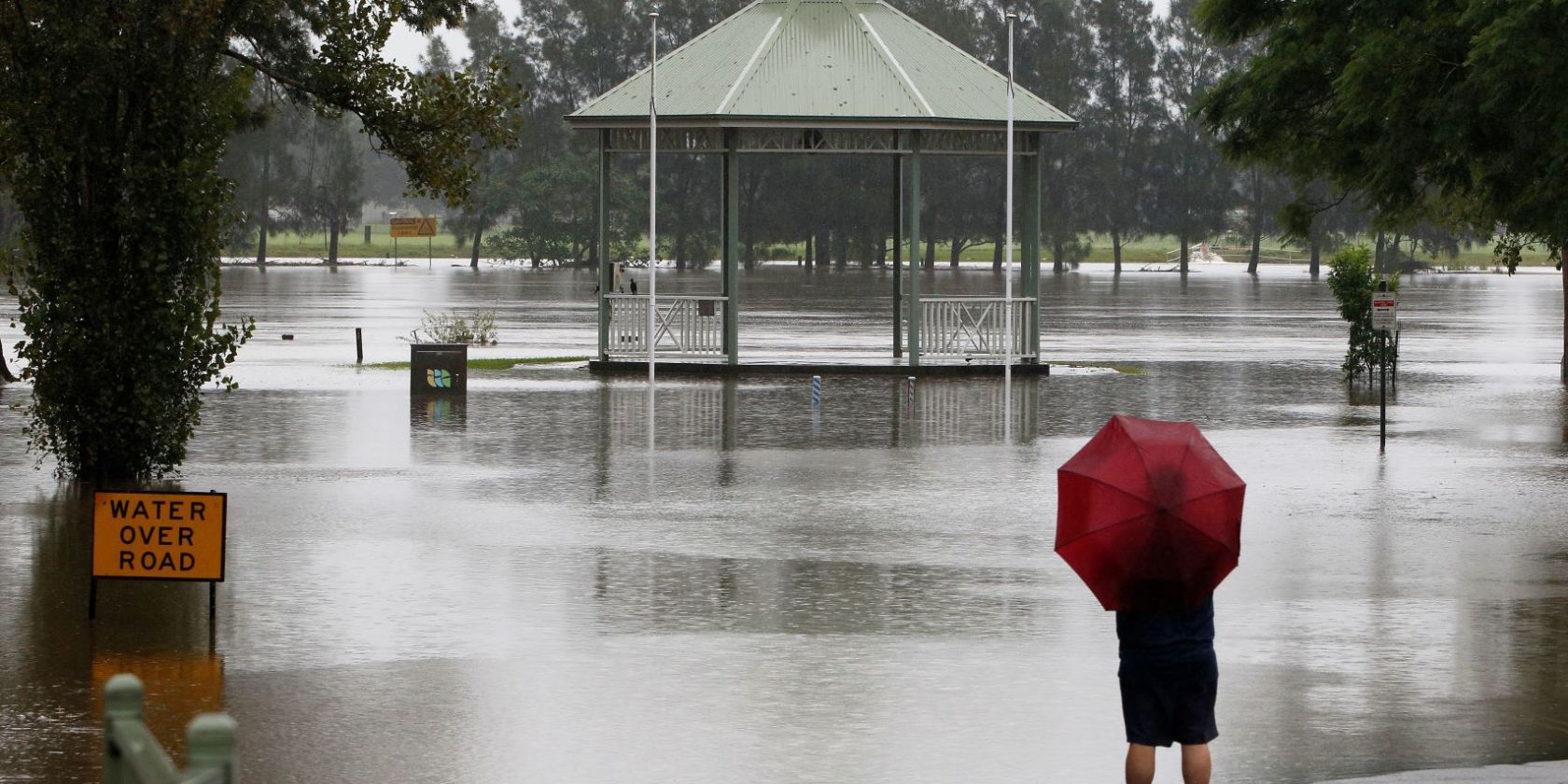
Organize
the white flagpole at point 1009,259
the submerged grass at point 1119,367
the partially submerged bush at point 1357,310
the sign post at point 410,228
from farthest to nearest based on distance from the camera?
the sign post at point 410,228 → the submerged grass at point 1119,367 → the partially submerged bush at point 1357,310 → the white flagpole at point 1009,259

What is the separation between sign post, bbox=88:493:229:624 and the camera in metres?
10.7

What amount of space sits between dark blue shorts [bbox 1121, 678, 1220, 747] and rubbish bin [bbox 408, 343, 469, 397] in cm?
2000

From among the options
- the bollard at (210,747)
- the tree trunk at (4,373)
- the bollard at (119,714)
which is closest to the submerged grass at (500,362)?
the tree trunk at (4,373)

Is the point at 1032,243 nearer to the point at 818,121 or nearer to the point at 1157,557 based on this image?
the point at 818,121

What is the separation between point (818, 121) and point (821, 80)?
5.73 feet

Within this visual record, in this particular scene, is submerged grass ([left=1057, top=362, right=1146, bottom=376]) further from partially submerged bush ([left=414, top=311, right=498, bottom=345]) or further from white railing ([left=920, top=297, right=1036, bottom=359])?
partially submerged bush ([left=414, top=311, right=498, bottom=345])

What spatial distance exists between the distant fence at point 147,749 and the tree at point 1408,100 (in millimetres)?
15500

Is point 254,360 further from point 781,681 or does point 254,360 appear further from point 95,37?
point 781,681

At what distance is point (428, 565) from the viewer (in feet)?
42.9

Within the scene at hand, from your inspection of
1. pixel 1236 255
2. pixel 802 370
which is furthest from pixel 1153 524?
pixel 1236 255

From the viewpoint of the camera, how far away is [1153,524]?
6648 millimetres

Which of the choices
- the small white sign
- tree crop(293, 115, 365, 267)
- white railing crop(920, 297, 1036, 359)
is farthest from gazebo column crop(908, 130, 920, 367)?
tree crop(293, 115, 365, 267)

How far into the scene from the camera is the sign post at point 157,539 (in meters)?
10.7

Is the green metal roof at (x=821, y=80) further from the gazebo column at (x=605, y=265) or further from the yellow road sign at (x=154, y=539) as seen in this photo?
the yellow road sign at (x=154, y=539)
